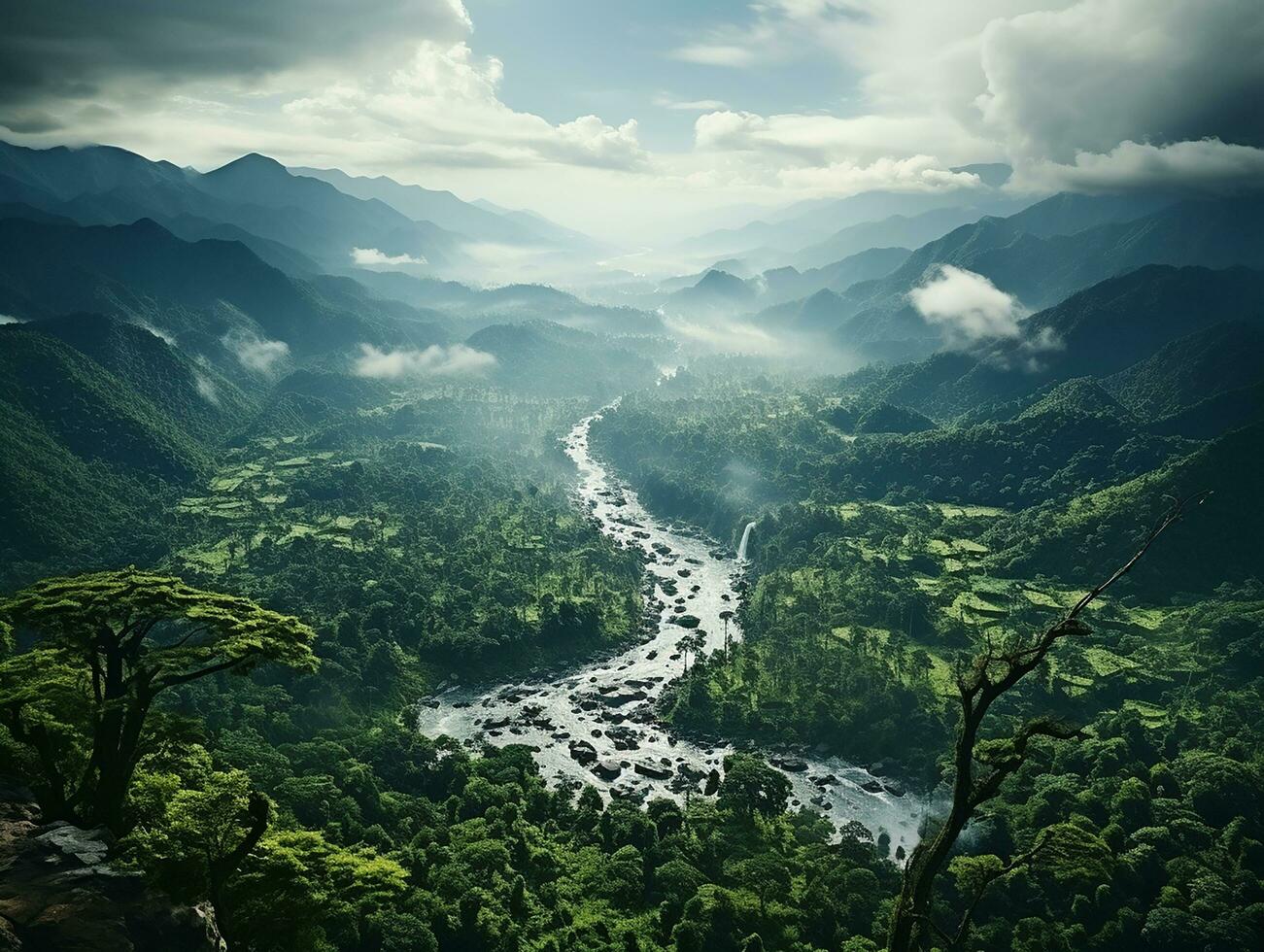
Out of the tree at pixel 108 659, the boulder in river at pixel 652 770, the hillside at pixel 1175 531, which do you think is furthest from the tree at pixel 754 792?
the hillside at pixel 1175 531

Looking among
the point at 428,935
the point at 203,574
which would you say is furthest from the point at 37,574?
the point at 428,935

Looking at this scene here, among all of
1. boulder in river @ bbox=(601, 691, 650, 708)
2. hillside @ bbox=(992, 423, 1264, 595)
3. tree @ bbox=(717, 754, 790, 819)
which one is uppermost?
hillside @ bbox=(992, 423, 1264, 595)

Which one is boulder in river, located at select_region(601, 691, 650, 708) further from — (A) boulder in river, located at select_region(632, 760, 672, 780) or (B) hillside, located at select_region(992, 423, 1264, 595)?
(B) hillside, located at select_region(992, 423, 1264, 595)

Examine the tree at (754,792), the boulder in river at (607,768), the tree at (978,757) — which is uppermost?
the tree at (978,757)

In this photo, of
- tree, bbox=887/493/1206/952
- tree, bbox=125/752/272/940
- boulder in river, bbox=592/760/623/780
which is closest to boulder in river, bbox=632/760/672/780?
boulder in river, bbox=592/760/623/780

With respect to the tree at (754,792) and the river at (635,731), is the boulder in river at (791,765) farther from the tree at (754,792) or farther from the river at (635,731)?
the tree at (754,792)

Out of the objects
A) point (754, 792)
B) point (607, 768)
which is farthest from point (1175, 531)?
point (607, 768)

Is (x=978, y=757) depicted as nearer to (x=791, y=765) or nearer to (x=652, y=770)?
(x=652, y=770)
